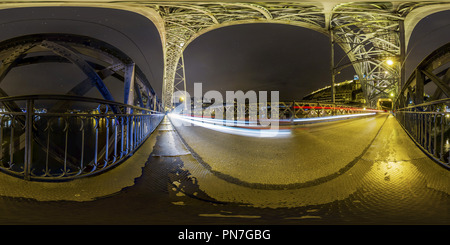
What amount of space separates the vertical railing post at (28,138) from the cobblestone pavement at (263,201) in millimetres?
387

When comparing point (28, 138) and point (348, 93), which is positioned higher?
point (348, 93)

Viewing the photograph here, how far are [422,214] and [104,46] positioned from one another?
4547mm

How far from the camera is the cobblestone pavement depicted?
132cm

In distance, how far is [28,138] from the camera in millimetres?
1828

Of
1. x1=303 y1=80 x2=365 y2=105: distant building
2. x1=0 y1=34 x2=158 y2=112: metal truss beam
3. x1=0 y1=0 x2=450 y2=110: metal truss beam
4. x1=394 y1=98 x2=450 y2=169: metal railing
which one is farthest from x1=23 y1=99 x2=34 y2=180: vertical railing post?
x1=303 y1=80 x2=365 y2=105: distant building

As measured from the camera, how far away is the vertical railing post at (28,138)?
1799 millimetres

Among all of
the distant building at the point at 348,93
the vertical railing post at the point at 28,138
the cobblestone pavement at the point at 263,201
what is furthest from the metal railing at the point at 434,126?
the distant building at the point at 348,93

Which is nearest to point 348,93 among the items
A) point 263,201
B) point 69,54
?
point 263,201

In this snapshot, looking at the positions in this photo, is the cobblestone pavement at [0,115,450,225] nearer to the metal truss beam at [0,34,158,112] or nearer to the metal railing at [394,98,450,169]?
the metal railing at [394,98,450,169]

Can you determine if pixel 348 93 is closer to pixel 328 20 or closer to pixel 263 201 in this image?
pixel 328 20

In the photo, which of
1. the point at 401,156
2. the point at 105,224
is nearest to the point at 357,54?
the point at 401,156

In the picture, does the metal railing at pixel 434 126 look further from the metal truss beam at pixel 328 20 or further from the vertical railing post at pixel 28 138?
the vertical railing post at pixel 28 138

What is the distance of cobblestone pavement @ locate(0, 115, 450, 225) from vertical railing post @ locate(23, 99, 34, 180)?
1.27 feet

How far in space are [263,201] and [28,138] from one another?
2.56 m
